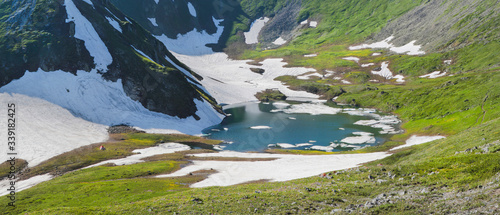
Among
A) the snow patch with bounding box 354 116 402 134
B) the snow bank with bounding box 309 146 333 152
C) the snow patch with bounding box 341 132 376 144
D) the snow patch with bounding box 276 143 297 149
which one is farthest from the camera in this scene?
the snow patch with bounding box 354 116 402 134

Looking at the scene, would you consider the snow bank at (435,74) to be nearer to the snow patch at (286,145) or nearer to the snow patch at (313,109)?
the snow patch at (313,109)

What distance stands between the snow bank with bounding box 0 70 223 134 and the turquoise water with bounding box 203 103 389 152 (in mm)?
14379

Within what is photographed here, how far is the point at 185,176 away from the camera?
Result: 5212 centimetres

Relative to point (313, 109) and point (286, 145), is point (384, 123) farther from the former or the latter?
point (286, 145)

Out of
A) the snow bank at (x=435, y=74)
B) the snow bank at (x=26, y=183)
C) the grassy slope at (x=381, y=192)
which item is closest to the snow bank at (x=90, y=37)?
the snow bank at (x=26, y=183)

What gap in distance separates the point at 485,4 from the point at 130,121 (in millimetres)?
219297

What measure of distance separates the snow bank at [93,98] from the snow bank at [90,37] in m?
5.81

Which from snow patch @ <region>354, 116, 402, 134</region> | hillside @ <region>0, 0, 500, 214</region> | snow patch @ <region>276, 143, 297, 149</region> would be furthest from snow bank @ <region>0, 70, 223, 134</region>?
snow patch @ <region>354, 116, 402, 134</region>

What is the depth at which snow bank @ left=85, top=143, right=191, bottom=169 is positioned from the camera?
6544 centimetres

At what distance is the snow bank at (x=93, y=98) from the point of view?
306 feet

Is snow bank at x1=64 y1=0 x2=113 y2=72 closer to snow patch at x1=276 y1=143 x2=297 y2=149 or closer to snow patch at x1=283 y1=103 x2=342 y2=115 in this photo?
snow patch at x1=276 y1=143 x2=297 y2=149

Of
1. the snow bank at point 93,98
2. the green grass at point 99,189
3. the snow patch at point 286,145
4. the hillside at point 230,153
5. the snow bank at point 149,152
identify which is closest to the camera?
the hillside at point 230,153

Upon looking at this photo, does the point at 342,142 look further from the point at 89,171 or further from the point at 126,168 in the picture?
the point at 89,171

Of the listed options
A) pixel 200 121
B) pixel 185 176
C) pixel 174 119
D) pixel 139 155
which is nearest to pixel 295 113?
pixel 200 121
